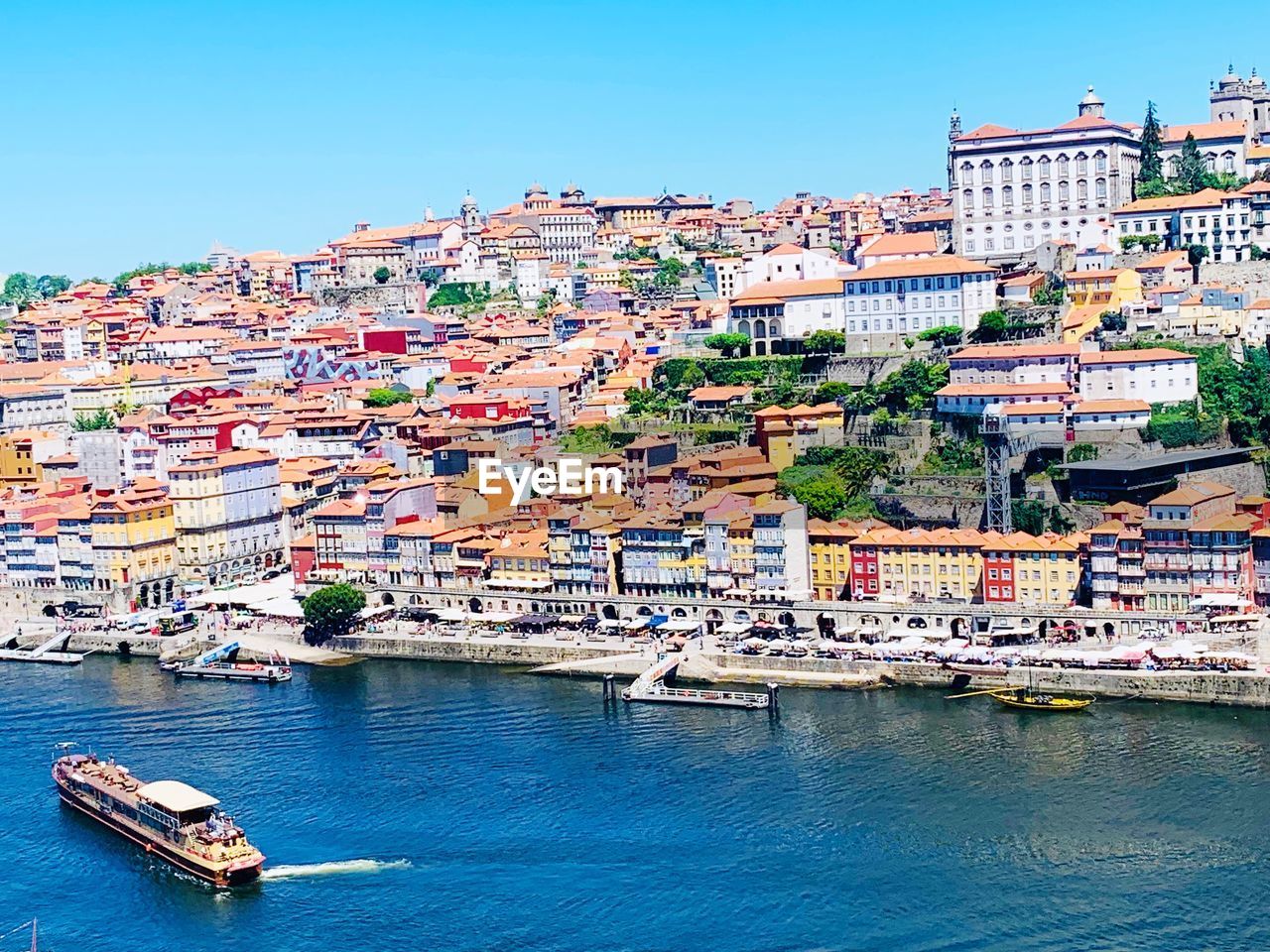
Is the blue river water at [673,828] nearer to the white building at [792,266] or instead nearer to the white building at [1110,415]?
the white building at [1110,415]

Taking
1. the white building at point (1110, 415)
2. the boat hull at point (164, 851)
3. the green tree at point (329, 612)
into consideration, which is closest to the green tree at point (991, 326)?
the white building at point (1110, 415)

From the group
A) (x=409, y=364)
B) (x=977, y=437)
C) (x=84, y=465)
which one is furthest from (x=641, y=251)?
(x=977, y=437)

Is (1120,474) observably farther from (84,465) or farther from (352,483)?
(84,465)

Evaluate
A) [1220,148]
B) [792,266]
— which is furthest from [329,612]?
[1220,148]

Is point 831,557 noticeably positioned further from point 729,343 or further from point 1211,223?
point 1211,223

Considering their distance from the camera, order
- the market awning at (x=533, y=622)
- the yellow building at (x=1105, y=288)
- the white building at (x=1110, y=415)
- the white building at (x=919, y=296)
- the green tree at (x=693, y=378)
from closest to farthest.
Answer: the market awning at (x=533, y=622) → the white building at (x=1110, y=415) → the yellow building at (x=1105, y=288) → the white building at (x=919, y=296) → the green tree at (x=693, y=378)
